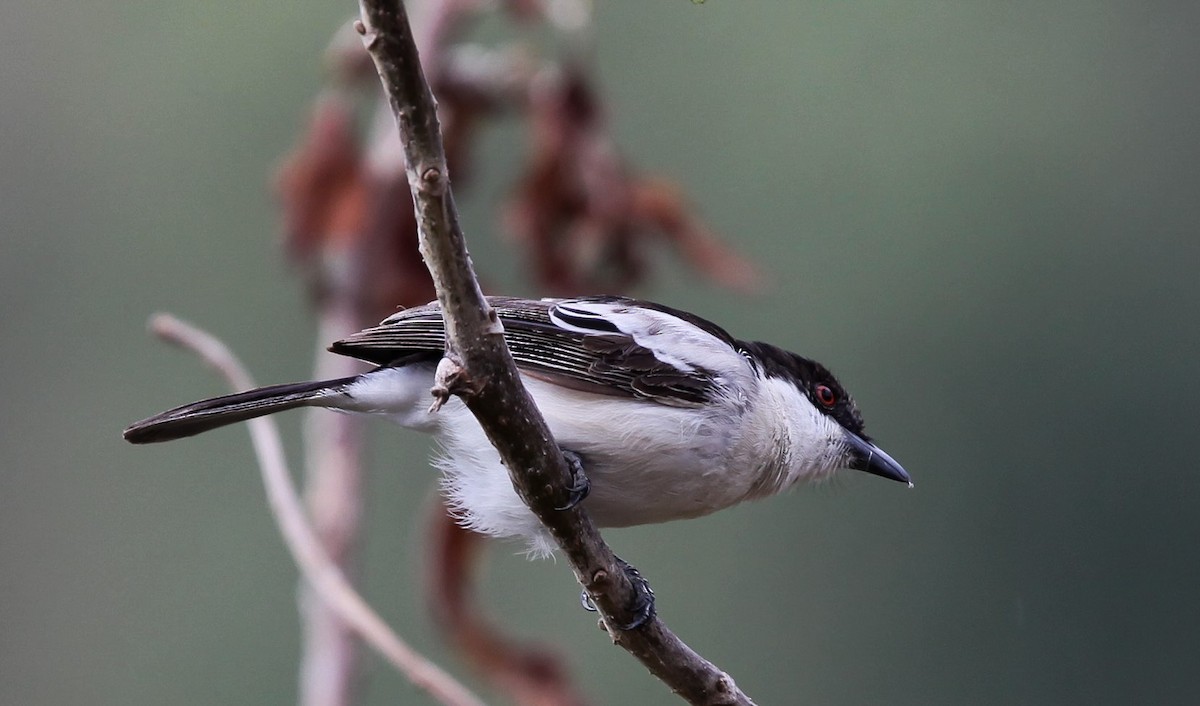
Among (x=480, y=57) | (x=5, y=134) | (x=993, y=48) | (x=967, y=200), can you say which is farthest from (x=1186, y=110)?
(x=5, y=134)

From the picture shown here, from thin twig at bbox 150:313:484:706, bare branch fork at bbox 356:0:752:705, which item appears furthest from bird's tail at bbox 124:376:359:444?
bare branch fork at bbox 356:0:752:705

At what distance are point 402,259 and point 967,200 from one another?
877 centimetres

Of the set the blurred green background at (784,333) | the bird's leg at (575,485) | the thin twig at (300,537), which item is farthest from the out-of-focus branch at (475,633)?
the blurred green background at (784,333)

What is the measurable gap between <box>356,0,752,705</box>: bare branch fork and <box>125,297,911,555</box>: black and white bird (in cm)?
41

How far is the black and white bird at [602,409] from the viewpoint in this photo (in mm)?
3180

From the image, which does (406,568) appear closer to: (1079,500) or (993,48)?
(1079,500)

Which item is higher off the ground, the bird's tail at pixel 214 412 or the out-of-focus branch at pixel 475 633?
the bird's tail at pixel 214 412

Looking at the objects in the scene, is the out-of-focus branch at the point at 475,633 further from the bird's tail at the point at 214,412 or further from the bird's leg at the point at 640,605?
the bird's leg at the point at 640,605

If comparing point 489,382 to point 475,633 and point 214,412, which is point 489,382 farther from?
point 475,633

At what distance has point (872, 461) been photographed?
3.80 m

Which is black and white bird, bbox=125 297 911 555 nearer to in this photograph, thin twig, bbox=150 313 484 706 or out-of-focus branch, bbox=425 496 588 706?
thin twig, bbox=150 313 484 706

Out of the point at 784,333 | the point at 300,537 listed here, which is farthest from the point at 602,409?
the point at 784,333

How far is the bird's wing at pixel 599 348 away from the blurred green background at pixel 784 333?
6125 millimetres

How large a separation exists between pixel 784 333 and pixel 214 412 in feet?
29.2
